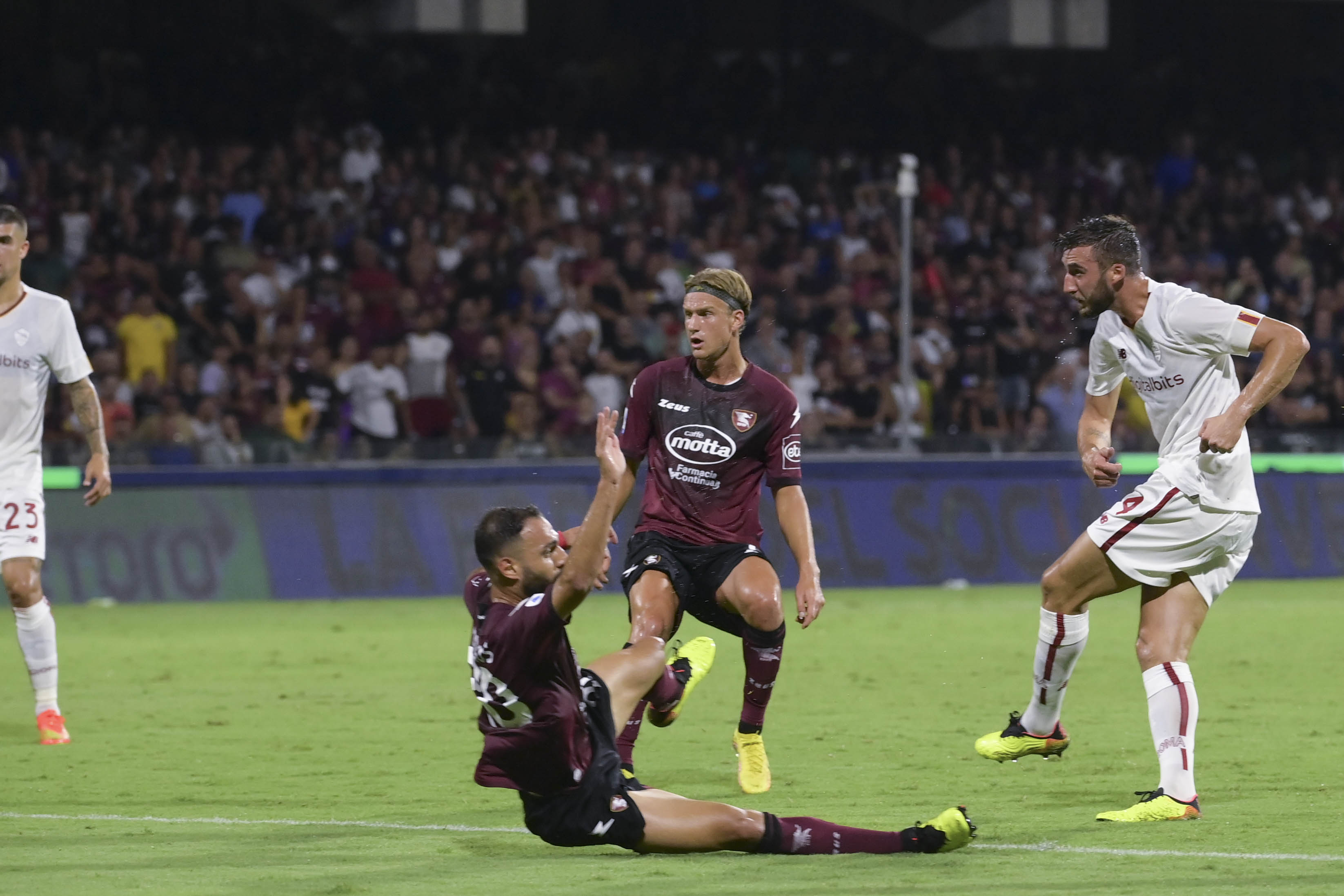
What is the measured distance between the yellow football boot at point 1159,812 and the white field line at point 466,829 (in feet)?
1.60

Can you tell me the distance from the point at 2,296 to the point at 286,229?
11940 millimetres

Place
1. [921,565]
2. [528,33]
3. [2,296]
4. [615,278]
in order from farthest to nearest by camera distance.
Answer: [528,33] → [615,278] → [921,565] → [2,296]

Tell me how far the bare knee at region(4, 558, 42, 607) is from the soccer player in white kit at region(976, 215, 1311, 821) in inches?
189

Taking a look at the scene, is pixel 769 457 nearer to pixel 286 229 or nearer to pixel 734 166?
pixel 286 229

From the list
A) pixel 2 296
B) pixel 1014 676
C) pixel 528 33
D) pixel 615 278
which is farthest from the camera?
pixel 528 33

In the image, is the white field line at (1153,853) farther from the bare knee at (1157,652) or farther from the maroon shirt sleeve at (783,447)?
the maroon shirt sleeve at (783,447)

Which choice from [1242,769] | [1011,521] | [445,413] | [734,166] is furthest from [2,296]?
[734,166]

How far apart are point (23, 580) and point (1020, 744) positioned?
4661mm

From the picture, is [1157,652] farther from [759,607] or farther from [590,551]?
[590,551]

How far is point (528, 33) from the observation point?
2694 centimetres

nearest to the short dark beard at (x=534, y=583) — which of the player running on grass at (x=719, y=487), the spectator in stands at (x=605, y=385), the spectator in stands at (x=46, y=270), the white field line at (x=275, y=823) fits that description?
the white field line at (x=275, y=823)

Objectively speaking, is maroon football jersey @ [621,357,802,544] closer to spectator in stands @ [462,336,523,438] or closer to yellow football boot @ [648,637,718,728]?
yellow football boot @ [648,637,718,728]

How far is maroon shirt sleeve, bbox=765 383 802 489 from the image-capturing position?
26.0 feet

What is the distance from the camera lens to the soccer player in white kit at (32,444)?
9.22 meters
